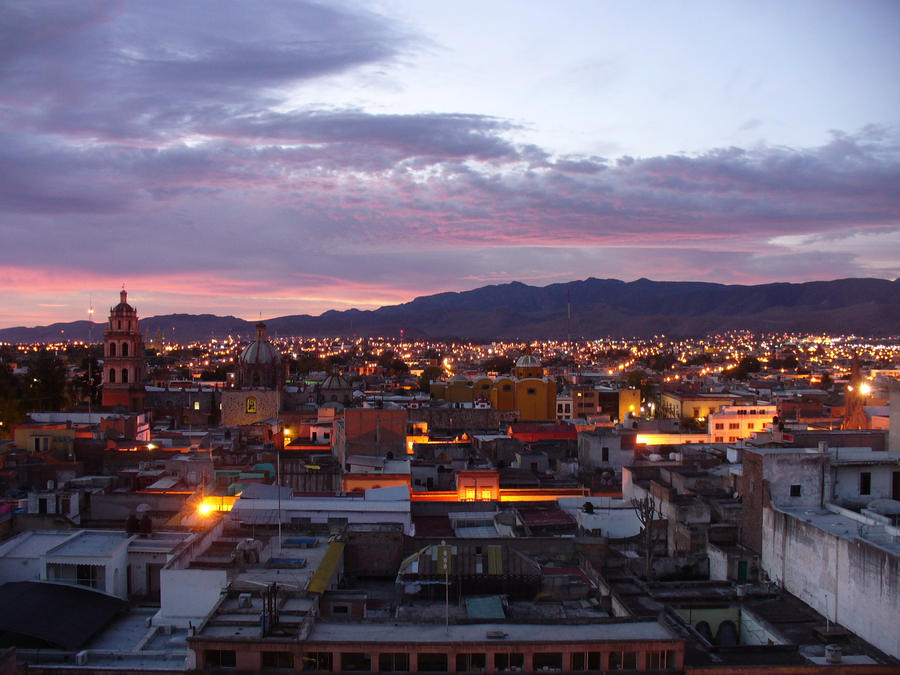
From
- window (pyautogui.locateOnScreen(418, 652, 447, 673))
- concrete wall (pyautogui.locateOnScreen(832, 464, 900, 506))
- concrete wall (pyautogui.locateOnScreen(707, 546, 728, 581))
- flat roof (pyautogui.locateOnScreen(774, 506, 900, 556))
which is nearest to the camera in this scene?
window (pyautogui.locateOnScreen(418, 652, 447, 673))

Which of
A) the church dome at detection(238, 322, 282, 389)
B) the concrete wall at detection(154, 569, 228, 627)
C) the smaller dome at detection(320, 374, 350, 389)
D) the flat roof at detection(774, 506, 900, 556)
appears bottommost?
the concrete wall at detection(154, 569, 228, 627)

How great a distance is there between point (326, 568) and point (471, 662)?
16.8 ft

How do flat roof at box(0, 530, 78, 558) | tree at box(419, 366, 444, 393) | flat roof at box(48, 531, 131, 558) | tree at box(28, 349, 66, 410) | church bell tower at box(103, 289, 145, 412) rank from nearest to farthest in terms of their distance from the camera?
1. flat roof at box(48, 531, 131, 558)
2. flat roof at box(0, 530, 78, 558)
3. church bell tower at box(103, 289, 145, 412)
4. tree at box(28, 349, 66, 410)
5. tree at box(419, 366, 444, 393)

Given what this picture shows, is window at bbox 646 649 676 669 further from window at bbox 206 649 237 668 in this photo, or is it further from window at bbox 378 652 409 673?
window at bbox 206 649 237 668

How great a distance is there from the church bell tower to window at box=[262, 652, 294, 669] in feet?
148

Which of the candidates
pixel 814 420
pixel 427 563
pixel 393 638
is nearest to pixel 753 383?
pixel 814 420

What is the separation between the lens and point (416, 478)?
30375 mm

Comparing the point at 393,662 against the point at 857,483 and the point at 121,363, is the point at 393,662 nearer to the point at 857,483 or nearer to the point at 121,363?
the point at 857,483

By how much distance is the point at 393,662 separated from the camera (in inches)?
524

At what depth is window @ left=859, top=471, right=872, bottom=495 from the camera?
22.9m

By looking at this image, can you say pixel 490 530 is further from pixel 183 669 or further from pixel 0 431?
pixel 0 431

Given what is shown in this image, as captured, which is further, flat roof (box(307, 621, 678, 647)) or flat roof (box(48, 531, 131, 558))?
flat roof (box(48, 531, 131, 558))

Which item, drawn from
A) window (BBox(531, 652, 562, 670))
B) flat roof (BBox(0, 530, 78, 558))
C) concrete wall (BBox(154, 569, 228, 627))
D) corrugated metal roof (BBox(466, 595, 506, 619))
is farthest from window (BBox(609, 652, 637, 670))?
flat roof (BBox(0, 530, 78, 558))

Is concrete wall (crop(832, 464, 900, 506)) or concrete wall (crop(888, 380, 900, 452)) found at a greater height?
concrete wall (crop(888, 380, 900, 452))
